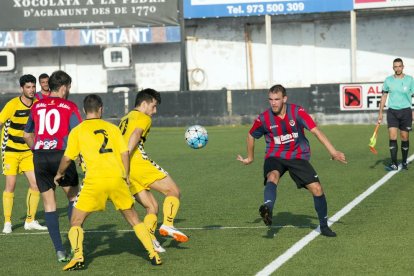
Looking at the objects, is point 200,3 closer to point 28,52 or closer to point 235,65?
point 235,65

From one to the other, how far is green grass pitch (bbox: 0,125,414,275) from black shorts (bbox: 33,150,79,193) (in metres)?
0.80

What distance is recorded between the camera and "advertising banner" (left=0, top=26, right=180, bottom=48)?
38219 mm

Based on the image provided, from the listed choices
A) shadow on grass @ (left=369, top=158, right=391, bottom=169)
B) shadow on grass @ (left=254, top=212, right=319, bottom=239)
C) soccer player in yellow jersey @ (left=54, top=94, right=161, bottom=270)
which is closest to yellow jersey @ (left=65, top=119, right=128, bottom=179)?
soccer player in yellow jersey @ (left=54, top=94, right=161, bottom=270)

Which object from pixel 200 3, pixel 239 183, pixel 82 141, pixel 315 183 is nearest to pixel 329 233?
pixel 315 183

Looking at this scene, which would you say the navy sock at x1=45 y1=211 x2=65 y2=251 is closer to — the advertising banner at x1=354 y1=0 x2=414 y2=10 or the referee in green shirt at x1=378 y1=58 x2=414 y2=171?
the referee in green shirt at x1=378 y1=58 x2=414 y2=171

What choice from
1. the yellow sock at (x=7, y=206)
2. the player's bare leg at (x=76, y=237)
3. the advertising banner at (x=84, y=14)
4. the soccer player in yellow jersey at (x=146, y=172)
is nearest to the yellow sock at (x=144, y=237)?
the player's bare leg at (x=76, y=237)

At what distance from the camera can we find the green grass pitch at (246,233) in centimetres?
1007

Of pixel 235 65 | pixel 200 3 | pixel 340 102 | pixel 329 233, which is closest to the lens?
pixel 329 233

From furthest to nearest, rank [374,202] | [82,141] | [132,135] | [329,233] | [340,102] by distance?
[340,102] < [374,202] < [329,233] < [132,135] < [82,141]

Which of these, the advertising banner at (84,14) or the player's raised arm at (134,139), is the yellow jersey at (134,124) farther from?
the advertising banner at (84,14)

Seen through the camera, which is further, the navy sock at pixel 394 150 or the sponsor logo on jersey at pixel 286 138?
the navy sock at pixel 394 150

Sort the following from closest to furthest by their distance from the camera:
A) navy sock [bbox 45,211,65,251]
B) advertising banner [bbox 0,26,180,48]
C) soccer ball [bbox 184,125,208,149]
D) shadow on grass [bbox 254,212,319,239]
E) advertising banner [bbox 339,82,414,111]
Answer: navy sock [bbox 45,211,65,251]
shadow on grass [bbox 254,212,319,239]
soccer ball [bbox 184,125,208,149]
advertising banner [bbox 339,82,414,111]
advertising banner [bbox 0,26,180,48]

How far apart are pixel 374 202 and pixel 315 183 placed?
9.99 ft

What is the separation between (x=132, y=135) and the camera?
428 inches
